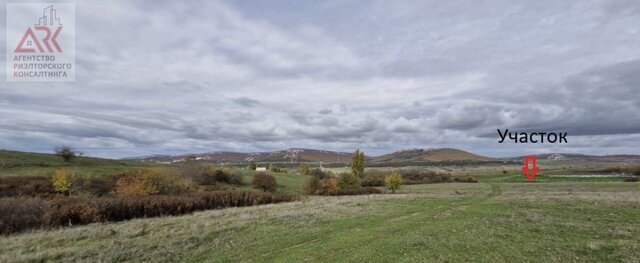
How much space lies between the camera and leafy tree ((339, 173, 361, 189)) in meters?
76.1

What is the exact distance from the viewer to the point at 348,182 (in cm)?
7738

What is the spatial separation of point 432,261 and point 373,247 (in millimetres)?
2831

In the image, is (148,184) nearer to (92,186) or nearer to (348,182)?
(92,186)

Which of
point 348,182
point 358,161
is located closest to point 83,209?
point 348,182

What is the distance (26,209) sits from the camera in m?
26.1

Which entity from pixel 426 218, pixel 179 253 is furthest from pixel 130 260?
pixel 426 218

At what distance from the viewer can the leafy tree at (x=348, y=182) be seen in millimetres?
76075

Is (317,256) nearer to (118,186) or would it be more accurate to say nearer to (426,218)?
(426,218)

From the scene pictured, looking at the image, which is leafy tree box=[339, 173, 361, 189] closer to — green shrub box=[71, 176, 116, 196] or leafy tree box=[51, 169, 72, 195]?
green shrub box=[71, 176, 116, 196]

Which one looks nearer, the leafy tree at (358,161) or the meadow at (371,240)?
the meadow at (371,240)

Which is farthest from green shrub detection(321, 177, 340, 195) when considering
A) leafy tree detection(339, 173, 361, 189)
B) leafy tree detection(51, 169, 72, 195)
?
leafy tree detection(51, 169, 72, 195)

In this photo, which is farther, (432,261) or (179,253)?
(179,253)

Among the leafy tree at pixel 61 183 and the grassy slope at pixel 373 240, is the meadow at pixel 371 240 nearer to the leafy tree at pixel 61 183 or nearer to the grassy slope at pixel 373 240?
the grassy slope at pixel 373 240

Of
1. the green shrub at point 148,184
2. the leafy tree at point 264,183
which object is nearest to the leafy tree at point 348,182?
the leafy tree at point 264,183
